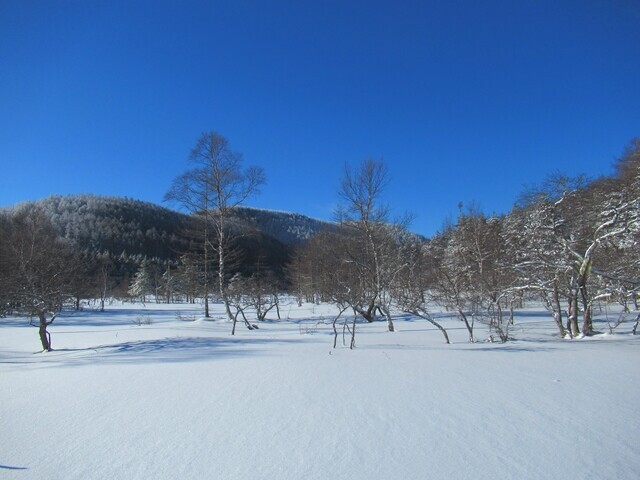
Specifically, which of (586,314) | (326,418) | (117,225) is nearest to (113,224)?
(117,225)

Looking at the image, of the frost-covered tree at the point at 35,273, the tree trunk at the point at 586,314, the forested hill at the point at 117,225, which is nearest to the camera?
the frost-covered tree at the point at 35,273

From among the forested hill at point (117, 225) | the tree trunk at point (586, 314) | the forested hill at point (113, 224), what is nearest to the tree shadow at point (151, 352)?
the tree trunk at point (586, 314)

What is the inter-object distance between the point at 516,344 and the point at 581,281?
3811 millimetres

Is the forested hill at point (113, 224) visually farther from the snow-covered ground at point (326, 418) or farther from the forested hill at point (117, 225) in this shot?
the snow-covered ground at point (326, 418)

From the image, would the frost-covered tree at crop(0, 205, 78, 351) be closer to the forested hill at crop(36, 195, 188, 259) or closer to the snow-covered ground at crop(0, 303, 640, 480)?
the snow-covered ground at crop(0, 303, 640, 480)

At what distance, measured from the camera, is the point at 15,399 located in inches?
179

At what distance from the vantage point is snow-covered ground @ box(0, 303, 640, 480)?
8.91 ft

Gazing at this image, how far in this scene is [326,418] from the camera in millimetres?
3611

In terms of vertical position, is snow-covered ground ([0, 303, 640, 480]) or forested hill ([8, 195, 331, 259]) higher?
forested hill ([8, 195, 331, 259])

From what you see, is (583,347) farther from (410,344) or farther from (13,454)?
(13,454)

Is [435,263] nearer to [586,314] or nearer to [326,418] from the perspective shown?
[586,314]

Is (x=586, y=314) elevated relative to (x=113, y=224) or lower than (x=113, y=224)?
lower

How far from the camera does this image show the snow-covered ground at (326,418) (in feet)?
8.91

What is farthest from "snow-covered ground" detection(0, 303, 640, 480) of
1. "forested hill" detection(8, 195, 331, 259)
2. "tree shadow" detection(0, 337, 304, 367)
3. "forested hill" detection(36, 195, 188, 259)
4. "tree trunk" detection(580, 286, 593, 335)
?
"forested hill" detection(36, 195, 188, 259)
